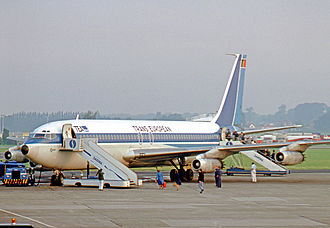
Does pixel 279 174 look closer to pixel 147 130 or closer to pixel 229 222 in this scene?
pixel 147 130

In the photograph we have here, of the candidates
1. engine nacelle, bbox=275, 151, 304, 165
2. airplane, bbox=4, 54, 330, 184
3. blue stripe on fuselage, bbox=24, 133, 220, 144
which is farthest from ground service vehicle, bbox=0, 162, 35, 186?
engine nacelle, bbox=275, 151, 304, 165

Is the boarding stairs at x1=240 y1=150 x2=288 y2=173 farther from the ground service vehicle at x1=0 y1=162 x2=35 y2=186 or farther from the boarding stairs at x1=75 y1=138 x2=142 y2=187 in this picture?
the ground service vehicle at x1=0 y1=162 x2=35 y2=186

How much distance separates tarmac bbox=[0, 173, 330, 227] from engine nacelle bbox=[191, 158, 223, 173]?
9.56 feet

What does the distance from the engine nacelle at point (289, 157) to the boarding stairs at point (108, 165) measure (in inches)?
528

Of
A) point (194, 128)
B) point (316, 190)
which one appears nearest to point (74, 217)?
point (316, 190)

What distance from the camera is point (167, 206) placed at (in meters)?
32.3

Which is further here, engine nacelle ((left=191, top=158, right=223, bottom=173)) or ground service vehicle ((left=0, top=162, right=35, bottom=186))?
engine nacelle ((left=191, top=158, right=223, bottom=173))

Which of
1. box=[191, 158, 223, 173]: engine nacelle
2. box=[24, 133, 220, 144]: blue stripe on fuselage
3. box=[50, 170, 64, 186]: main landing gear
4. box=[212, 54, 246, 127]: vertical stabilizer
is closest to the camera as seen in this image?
box=[24, 133, 220, 144]: blue stripe on fuselage

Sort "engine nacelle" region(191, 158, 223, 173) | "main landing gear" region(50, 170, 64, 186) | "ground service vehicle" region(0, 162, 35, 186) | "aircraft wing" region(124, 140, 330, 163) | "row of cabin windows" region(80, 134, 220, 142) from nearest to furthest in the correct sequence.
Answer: "ground service vehicle" region(0, 162, 35, 186)
"main landing gear" region(50, 170, 64, 186)
"row of cabin windows" region(80, 134, 220, 142)
"engine nacelle" region(191, 158, 223, 173)
"aircraft wing" region(124, 140, 330, 163)

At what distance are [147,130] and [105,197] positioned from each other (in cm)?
1588

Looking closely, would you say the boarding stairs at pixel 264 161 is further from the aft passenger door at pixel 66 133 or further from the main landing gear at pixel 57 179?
the main landing gear at pixel 57 179

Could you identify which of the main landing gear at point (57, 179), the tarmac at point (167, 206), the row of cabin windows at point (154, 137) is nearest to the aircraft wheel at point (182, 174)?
the row of cabin windows at point (154, 137)

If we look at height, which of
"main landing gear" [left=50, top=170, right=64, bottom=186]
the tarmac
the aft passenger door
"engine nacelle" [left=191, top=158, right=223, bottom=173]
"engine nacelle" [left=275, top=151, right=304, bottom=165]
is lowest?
the tarmac

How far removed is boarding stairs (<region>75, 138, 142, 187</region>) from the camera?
43.6m
